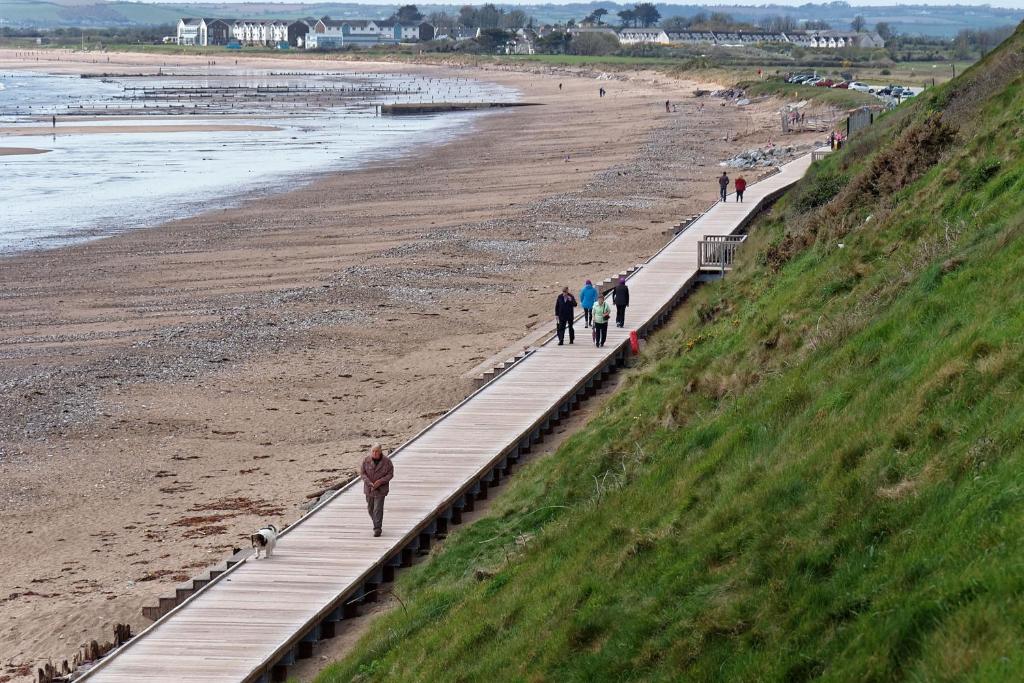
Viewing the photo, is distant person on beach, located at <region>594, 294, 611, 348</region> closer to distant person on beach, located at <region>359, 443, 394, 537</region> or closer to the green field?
distant person on beach, located at <region>359, 443, 394, 537</region>

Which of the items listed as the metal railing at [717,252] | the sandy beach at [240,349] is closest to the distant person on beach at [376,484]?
the sandy beach at [240,349]

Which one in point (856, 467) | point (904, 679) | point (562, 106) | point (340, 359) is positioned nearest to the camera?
point (904, 679)

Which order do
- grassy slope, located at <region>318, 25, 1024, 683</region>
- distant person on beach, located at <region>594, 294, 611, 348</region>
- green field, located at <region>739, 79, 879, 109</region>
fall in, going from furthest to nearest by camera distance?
1. green field, located at <region>739, 79, 879, 109</region>
2. distant person on beach, located at <region>594, 294, 611, 348</region>
3. grassy slope, located at <region>318, 25, 1024, 683</region>

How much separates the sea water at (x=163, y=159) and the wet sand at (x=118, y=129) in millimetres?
836

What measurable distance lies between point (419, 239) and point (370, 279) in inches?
245

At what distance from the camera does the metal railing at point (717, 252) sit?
28188 millimetres

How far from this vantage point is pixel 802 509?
9055 mm

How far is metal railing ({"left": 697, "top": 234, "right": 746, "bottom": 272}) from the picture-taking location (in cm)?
2819

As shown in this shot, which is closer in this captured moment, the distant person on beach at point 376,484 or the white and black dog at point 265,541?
the white and black dog at point 265,541

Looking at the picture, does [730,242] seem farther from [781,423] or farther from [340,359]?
[781,423]

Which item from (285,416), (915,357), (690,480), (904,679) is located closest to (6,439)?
(285,416)

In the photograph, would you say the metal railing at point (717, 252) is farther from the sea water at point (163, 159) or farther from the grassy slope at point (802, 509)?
the sea water at point (163, 159)

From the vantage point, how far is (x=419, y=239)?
39.5 m

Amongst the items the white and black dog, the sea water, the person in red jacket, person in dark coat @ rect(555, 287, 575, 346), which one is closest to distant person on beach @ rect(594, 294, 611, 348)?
person in dark coat @ rect(555, 287, 575, 346)
